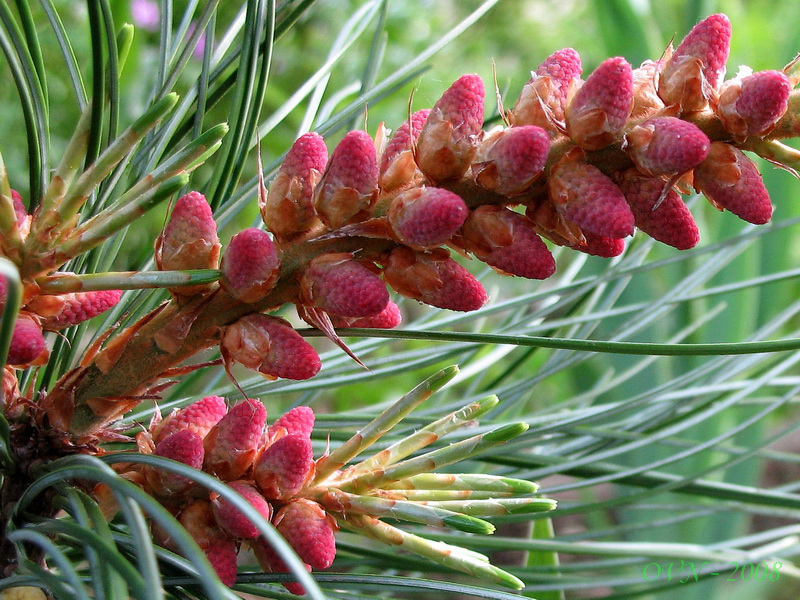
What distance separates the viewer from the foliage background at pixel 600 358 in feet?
1.36

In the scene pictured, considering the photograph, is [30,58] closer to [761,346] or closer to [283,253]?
[283,253]

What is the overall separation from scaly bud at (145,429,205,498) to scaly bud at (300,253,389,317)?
0.07m

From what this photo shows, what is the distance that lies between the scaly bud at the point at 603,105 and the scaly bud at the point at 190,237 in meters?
0.13

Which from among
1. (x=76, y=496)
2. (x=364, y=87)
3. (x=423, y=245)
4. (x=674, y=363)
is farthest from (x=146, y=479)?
(x=674, y=363)

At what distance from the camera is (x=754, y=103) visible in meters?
0.26

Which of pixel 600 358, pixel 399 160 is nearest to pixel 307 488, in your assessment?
pixel 399 160

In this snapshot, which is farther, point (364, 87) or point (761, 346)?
point (364, 87)

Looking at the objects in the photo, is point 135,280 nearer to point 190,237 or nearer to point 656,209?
point 190,237

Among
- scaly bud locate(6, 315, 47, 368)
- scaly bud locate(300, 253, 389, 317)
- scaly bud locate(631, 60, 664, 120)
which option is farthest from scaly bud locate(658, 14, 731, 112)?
scaly bud locate(6, 315, 47, 368)

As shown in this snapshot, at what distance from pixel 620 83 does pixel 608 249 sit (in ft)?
0.19

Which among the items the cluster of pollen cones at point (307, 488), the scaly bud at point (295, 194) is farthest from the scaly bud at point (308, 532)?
the scaly bud at point (295, 194)

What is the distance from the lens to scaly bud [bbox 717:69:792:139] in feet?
0.83

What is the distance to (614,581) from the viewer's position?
0.42m

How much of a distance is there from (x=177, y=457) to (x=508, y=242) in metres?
0.14
